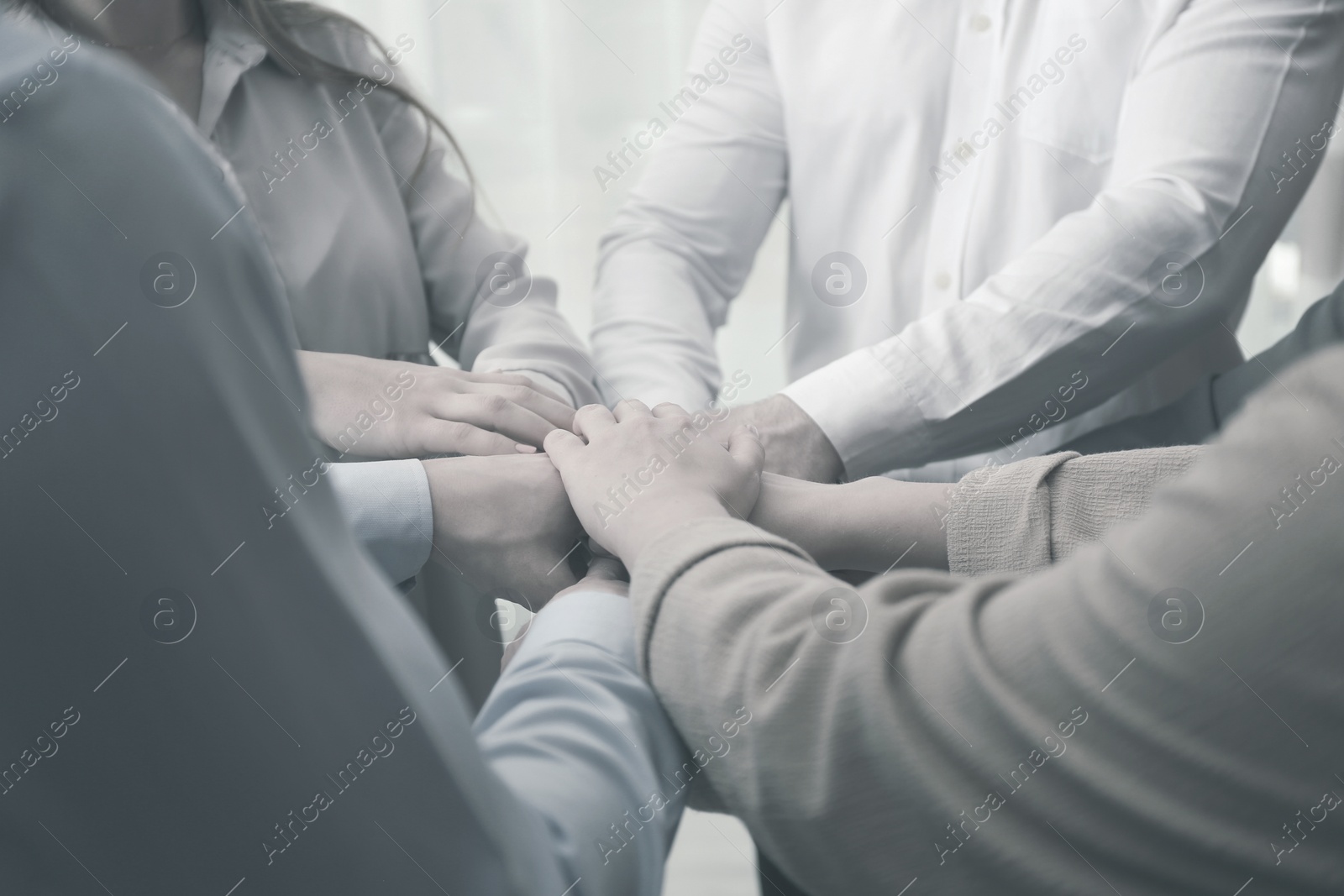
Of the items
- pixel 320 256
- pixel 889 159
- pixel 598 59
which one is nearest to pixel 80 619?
pixel 320 256

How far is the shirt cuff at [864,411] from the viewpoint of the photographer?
0.98 m

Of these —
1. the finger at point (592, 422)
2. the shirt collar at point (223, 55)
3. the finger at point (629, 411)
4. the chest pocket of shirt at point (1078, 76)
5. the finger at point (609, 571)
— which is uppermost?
the shirt collar at point (223, 55)

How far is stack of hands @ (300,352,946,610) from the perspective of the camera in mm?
710

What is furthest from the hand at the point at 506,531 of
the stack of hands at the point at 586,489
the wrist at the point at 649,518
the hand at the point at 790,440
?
the hand at the point at 790,440

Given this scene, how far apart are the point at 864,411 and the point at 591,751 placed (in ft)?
1.93

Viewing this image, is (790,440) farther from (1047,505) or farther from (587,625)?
(587,625)

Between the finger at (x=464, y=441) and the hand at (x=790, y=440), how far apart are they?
0.68ft

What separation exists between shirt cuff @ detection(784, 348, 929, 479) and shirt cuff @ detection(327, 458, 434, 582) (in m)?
0.40

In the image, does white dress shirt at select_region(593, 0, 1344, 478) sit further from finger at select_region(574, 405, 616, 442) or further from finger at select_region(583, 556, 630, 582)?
finger at select_region(583, 556, 630, 582)

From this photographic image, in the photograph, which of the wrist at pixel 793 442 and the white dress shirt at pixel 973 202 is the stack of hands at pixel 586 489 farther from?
the white dress shirt at pixel 973 202

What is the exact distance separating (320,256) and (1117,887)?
2.89 feet

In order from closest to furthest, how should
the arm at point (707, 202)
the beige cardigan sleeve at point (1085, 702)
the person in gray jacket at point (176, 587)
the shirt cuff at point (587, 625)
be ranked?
the person in gray jacket at point (176, 587) → the beige cardigan sleeve at point (1085, 702) → the shirt cuff at point (587, 625) → the arm at point (707, 202)

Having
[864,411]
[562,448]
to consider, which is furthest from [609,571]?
[864,411]

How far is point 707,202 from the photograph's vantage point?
126 cm
